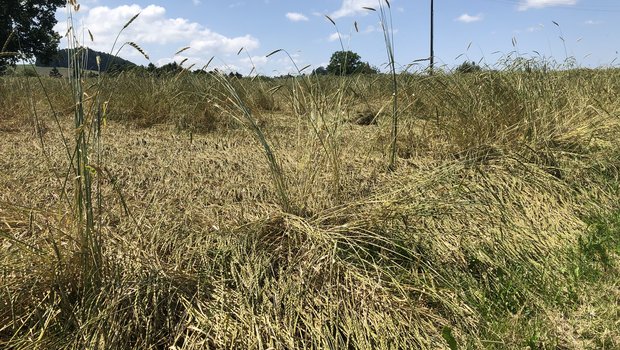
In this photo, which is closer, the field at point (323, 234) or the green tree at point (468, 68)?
the field at point (323, 234)

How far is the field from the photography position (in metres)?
1.69

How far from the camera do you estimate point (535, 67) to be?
452cm

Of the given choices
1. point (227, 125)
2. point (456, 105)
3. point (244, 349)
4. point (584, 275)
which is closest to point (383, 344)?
point (244, 349)

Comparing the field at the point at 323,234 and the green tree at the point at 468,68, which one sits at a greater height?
the green tree at the point at 468,68

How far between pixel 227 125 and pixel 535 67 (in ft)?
9.80

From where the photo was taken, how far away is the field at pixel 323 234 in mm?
1687

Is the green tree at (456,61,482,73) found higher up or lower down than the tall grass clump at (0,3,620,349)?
higher up

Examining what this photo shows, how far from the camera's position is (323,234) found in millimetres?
2100

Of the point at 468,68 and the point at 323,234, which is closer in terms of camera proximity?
the point at 323,234

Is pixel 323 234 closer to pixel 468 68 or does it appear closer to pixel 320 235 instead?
pixel 320 235

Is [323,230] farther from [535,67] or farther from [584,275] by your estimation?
[535,67]

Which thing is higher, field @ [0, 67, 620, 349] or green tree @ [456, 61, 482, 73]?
green tree @ [456, 61, 482, 73]

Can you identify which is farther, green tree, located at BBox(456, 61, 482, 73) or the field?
green tree, located at BBox(456, 61, 482, 73)

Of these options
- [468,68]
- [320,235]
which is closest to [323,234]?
[320,235]
